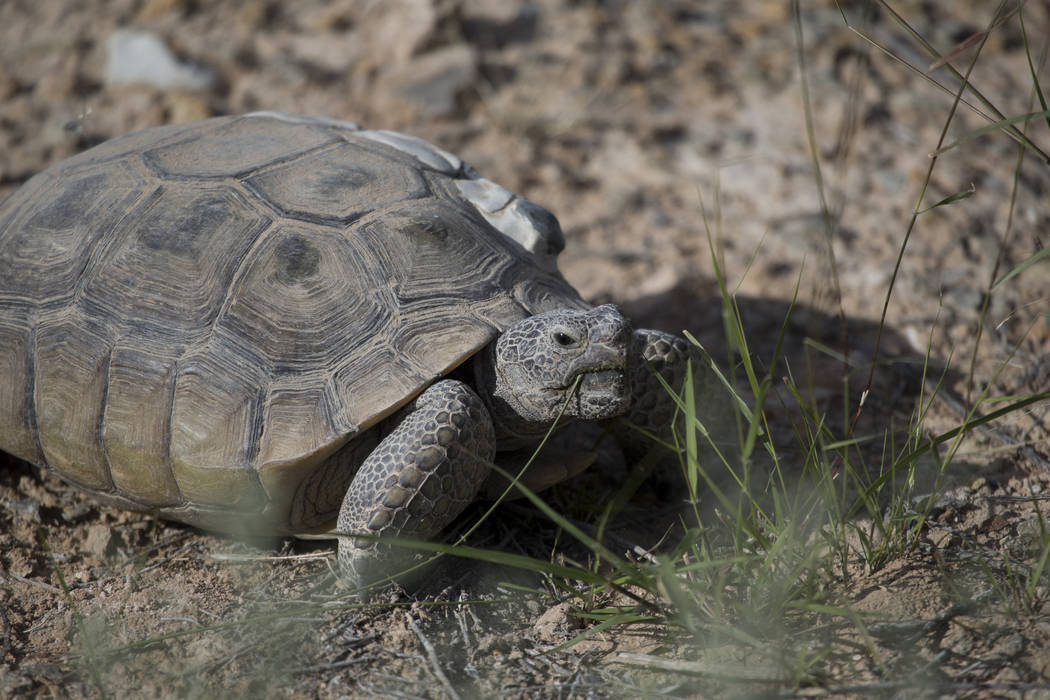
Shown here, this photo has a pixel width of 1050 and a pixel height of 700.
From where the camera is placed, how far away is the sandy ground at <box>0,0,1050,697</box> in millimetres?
2441

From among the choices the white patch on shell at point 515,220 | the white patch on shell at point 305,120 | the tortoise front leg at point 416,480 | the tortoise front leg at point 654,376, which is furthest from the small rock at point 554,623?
the white patch on shell at point 305,120

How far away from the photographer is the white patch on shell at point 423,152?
11.0ft

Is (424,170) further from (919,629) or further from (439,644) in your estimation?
(919,629)

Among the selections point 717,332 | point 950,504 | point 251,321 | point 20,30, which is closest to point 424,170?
point 251,321

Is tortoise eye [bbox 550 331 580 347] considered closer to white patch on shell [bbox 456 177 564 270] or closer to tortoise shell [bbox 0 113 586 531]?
tortoise shell [bbox 0 113 586 531]

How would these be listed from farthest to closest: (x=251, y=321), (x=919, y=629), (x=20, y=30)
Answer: (x=20, y=30) < (x=251, y=321) < (x=919, y=629)

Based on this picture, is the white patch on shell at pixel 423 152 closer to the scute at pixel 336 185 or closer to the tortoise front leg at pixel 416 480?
the scute at pixel 336 185

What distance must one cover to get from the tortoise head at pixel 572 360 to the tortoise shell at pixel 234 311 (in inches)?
5.8

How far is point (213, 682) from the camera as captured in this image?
2.40 metres

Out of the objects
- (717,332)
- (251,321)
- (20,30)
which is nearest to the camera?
(251,321)

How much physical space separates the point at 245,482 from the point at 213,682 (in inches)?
24.3

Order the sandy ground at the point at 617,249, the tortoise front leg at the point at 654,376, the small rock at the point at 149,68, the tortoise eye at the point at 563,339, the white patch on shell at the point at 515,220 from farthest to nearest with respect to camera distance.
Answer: the small rock at the point at 149,68, the white patch on shell at the point at 515,220, the tortoise front leg at the point at 654,376, the tortoise eye at the point at 563,339, the sandy ground at the point at 617,249

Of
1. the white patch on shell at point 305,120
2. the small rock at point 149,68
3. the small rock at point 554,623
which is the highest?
the small rock at point 149,68

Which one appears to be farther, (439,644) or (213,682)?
(439,644)
